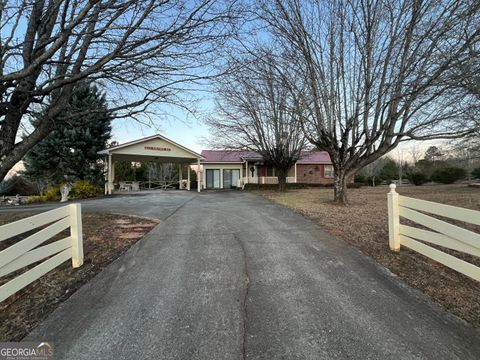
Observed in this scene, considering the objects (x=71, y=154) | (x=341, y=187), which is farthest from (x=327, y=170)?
(x=71, y=154)

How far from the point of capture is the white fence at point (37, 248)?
297 centimetres

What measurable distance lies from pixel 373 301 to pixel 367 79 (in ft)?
25.1

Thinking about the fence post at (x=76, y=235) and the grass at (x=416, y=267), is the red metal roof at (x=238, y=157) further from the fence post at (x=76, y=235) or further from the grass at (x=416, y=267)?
the fence post at (x=76, y=235)

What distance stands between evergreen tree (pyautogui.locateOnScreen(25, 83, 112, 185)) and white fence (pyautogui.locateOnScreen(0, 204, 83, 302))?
15790mm

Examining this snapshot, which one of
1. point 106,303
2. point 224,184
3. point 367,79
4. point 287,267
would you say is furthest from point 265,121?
point 106,303

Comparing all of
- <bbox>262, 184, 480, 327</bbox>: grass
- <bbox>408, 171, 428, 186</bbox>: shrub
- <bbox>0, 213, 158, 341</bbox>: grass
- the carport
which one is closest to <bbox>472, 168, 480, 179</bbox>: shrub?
<bbox>408, 171, 428, 186</bbox>: shrub

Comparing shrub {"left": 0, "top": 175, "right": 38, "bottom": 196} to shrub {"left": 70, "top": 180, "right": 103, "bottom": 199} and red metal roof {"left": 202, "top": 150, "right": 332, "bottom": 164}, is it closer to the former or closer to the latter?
shrub {"left": 70, "top": 180, "right": 103, "bottom": 199}

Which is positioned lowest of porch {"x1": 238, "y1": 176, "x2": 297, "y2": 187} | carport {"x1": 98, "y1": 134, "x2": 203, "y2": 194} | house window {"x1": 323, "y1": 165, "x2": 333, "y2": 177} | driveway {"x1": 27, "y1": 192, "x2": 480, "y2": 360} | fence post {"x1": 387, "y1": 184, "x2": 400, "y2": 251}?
driveway {"x1": 27, "y1": 192, "x2": 480, "y2": 360}

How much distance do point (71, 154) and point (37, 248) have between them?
58.9ft

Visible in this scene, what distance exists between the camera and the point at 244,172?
27.0 m

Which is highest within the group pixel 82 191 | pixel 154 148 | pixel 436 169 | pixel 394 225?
pixel 154 148

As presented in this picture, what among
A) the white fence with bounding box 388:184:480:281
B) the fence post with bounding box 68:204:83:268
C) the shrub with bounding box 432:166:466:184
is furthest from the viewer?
the shrub with bounding box 432:166:466:184

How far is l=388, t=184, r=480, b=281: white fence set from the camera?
130 inches

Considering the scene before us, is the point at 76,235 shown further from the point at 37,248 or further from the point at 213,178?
the point at 213,178
